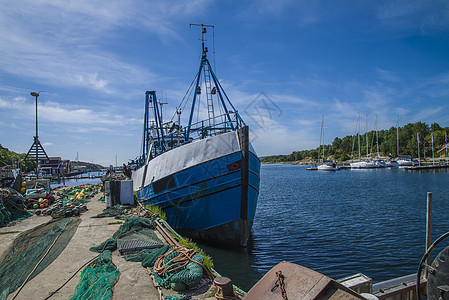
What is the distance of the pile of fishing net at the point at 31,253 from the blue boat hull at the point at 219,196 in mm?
3897

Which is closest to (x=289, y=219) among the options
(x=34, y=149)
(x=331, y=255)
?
(x=331, y=255)

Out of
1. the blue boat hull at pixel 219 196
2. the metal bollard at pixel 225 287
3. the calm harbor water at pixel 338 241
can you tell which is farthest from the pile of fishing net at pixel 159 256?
the calm harbor water at pixel 338 241

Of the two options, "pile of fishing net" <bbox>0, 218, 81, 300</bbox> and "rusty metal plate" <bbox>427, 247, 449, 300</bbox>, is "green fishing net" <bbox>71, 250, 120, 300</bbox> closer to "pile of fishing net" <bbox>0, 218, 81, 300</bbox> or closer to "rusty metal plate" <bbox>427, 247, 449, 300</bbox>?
"pile of fishing net" <bbox>0, 218, 81, 300</bbox>

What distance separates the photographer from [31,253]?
6223 mm

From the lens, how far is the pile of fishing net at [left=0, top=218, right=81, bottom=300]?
490 centimetres

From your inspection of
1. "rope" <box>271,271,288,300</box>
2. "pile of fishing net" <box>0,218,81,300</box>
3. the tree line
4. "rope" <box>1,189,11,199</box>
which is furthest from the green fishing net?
the tree line

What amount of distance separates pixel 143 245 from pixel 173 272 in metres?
1.96

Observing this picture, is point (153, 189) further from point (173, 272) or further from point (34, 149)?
point (34, 149)

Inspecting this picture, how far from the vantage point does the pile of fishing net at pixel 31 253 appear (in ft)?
16.1

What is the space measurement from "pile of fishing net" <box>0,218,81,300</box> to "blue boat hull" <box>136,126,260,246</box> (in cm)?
390

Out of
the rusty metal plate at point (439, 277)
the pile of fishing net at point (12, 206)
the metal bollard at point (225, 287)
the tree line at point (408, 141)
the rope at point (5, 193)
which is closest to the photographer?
the rusty metal plate at point (439, 277)

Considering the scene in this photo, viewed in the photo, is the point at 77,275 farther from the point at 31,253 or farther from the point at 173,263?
the point at 31,253

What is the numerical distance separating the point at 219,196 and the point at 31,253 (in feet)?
18.6

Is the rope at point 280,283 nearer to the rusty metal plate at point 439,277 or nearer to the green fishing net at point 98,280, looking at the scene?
the rusty metal plate at point 439,277
